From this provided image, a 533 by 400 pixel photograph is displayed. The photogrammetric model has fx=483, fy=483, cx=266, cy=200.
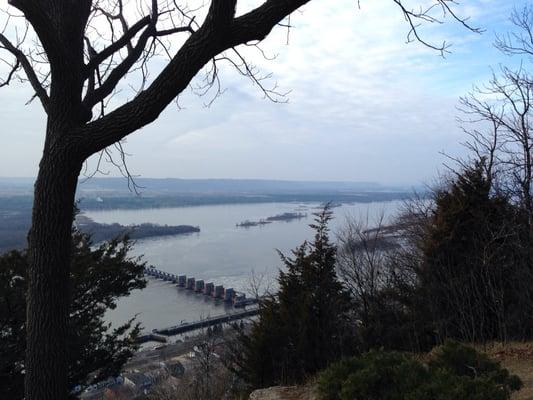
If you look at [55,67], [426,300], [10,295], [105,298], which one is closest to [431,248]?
[426,300]

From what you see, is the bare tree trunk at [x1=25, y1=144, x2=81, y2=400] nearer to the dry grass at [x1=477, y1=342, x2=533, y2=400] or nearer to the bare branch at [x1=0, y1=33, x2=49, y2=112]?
the bare branch at [x1=0, y1=33, x2=49, y2=112]

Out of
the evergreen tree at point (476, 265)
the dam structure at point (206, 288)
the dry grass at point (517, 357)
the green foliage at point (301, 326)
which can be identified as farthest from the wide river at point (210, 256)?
the dry grass at point (517, 357)

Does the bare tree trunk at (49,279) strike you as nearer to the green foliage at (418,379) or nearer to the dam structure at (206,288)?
the green foliage at (418,379)

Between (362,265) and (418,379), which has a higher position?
(418,379)

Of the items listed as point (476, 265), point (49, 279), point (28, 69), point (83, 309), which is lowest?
point (83, 309)

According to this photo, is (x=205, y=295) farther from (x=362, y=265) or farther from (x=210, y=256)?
(x=362, y=265)

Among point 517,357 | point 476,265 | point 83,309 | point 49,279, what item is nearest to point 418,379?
point 49,279
